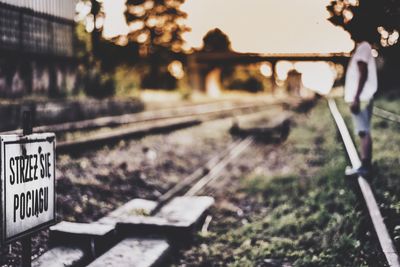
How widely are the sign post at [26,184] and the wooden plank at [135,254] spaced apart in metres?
1.24

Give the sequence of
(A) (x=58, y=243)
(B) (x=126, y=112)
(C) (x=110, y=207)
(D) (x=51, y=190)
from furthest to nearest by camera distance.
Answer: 1. (B) (x=126, y=112)
2. (C) (x=110, y=207)
3. (A) (x=58, y=243)
4. (D) (x=51, y=190)

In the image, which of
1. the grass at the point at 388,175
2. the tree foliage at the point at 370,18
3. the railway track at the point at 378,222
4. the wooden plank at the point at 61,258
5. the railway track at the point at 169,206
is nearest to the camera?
the railway track at the point at 378,222

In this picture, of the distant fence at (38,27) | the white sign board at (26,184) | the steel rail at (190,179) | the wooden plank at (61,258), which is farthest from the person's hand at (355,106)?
the distant fence at (38,27)

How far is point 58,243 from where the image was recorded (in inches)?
168

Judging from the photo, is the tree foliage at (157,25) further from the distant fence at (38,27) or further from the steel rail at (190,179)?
the steel rail at (190,179)

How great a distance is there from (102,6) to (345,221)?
7348 mm

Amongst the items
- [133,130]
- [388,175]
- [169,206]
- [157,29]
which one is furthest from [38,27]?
[157,29]

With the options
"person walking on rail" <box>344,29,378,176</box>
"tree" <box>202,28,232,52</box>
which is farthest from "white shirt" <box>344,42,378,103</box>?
"tree" <box>202,28,232,52</box>

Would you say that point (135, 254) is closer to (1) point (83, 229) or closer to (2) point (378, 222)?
(1) point (83, 229)

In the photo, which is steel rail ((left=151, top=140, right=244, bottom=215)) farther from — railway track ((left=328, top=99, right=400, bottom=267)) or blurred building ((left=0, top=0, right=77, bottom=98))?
blurred building ((left=0, top=0, right=77, bottom=98))

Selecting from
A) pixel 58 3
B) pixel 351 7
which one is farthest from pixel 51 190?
pixel 58 3

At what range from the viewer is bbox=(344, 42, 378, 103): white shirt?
596 cm

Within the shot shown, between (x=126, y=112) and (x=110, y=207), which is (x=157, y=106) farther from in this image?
(x=110, y=207)

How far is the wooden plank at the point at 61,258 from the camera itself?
3.74 metres
